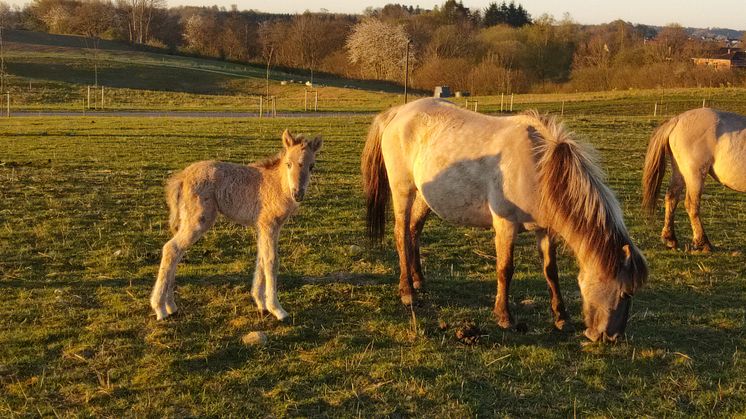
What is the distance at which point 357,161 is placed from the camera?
19.0m

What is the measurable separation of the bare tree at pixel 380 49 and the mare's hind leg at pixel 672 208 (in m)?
71.6

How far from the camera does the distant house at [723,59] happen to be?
65.2m

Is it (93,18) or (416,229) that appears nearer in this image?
(416,229)

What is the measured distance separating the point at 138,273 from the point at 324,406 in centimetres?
427

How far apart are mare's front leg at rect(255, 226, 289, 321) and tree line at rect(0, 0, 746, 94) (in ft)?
146

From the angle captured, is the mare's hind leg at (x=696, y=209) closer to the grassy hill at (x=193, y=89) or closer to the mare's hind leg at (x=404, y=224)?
the mare's hind leg at (x=404, y=224)

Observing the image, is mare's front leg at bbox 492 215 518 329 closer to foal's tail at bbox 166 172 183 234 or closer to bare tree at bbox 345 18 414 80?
foal's tail at bbox 166 172 183 234

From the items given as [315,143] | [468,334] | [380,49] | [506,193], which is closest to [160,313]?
[315,143]

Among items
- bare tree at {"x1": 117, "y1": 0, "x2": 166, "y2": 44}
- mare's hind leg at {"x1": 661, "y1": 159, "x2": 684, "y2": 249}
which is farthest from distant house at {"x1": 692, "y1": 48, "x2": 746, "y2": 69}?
bare tree at {"x1": 117, "y1": 0, "x2": 166, "y2": 44}

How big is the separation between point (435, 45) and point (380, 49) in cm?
752

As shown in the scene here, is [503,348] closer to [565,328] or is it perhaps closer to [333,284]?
[565,328]

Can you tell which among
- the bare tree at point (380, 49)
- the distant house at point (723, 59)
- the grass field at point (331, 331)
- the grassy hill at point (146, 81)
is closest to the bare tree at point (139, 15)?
the grassy hill at point (146, 81)

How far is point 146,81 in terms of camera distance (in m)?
62.7

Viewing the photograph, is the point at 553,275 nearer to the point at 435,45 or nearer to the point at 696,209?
the point at 696,209
